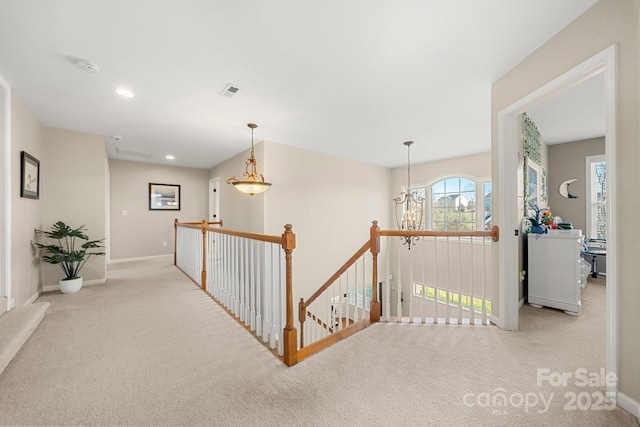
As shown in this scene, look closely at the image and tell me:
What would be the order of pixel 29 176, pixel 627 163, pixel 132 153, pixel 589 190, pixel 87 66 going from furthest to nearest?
pixel 132 153
pixel 589 190
pixel 29 176
pixel 87 66
pixel 627 163

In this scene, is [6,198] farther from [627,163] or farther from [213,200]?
[627,163]

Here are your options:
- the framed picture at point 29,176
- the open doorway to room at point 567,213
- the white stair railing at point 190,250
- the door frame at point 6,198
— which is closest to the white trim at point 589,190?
the open doorway to room at point 567,213

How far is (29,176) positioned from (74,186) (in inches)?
33.4

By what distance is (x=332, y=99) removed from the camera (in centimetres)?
291

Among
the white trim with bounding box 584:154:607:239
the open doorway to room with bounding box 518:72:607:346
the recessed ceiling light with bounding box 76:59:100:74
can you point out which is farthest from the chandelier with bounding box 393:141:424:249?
the recessed ceiling light with bounding box 76:59:100:74

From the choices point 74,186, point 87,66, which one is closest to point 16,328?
point 87,66

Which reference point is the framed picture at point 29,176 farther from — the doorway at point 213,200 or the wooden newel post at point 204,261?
the doorway at point 213,200

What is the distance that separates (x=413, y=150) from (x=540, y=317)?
3.53 metres

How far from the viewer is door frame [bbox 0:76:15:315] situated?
2541mm

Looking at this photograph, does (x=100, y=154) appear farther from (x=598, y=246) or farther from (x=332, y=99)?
(x=598, y=246)

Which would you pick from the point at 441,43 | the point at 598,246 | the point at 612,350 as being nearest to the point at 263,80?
the point at 441,43

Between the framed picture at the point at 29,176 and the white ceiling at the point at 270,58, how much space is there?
64cm

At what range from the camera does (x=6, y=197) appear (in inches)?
102

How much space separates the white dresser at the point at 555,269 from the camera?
276 cm
